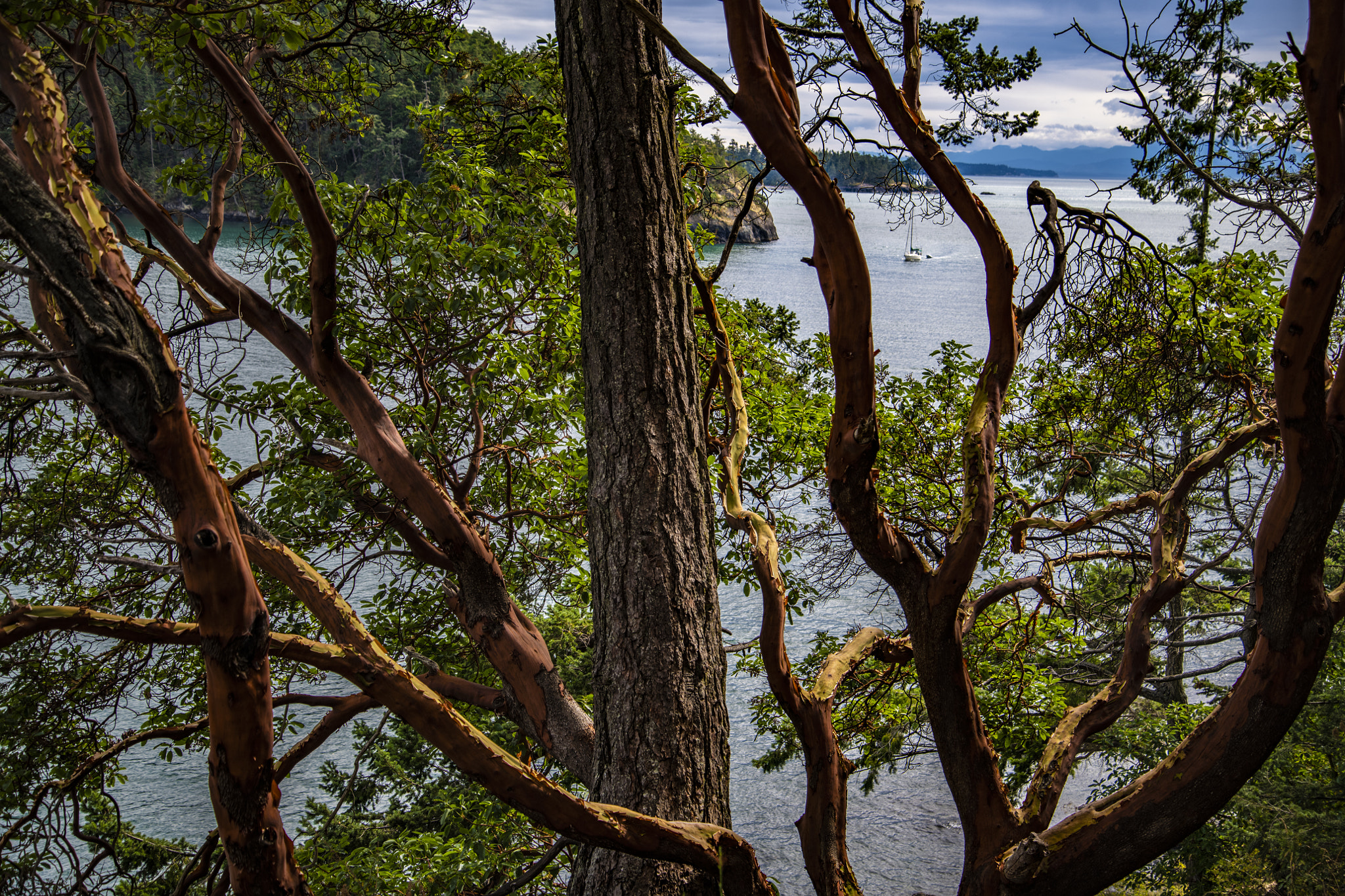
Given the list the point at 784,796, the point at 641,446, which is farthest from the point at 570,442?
the point at 784,796

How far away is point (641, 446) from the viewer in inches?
122

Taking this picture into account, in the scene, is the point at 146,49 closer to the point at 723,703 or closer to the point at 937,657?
the point at 723,703

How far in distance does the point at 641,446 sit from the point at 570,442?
104 inches

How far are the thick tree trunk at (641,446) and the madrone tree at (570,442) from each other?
2cm

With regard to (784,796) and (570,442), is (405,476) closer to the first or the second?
(570,442)

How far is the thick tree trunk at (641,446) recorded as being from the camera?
9.81 ft

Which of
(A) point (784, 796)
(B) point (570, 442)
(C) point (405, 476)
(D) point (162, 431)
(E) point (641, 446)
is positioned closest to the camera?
(D) point (162, 431)

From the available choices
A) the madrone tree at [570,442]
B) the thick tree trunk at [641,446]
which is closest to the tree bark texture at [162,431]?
the madrone tree at [570,442]

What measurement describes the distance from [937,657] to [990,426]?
2.95 ft

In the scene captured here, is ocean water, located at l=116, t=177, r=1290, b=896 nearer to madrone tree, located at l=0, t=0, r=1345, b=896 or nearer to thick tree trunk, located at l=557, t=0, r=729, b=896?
madrone tree, located at l=0, t=0, r=1345, b=896

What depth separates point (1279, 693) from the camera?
2.44 meters

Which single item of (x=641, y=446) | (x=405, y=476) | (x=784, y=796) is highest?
(x=641, y=446)

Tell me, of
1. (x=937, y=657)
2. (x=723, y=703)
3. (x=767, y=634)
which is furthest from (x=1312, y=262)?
(x=723, y=703)

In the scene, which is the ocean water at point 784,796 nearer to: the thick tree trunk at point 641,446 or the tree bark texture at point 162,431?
the thick tree trunk at point 641,446
